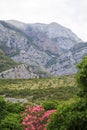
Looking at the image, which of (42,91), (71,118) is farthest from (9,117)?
(42,91)

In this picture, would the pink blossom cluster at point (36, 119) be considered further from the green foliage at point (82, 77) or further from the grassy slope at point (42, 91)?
the grassy slope at point (42, 91)

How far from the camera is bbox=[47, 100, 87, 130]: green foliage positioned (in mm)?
21688

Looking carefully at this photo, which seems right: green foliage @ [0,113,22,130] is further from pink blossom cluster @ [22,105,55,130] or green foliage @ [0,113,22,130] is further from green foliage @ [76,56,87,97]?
green foliage @ [76,56,87,97]

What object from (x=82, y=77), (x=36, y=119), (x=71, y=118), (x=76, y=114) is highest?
(x=82, y=77)

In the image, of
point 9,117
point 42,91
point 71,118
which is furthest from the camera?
point 42,91

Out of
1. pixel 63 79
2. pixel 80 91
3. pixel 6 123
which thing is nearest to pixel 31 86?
pixel 63 79

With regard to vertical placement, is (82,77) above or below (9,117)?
above

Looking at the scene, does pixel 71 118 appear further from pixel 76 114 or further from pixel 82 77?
pixel 82 77

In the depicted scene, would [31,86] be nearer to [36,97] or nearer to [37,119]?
[36,97]

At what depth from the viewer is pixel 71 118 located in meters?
21.8

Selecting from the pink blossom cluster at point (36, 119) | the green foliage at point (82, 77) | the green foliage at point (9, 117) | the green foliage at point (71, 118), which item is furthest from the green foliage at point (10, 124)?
the green foliage at point (82, 77)

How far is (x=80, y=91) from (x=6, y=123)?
1254 centimetres

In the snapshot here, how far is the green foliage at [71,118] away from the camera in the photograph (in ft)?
71.2

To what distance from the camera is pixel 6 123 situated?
33.3m
